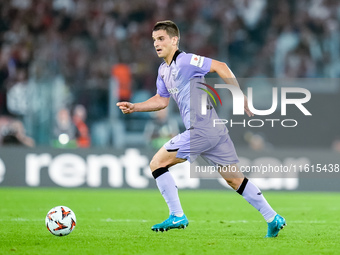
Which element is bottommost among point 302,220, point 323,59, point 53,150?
point 302,220

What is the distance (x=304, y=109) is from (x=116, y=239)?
30.0 feet

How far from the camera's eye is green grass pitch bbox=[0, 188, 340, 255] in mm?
6215

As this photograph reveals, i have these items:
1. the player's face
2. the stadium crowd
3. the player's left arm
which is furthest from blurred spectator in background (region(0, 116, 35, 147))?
the player's left arm

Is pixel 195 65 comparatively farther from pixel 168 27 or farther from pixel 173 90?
pixel 168 27

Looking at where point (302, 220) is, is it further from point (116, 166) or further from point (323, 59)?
point (323, 59)

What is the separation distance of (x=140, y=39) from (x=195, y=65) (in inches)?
402

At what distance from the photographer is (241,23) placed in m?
17.1

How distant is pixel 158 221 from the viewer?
870cm

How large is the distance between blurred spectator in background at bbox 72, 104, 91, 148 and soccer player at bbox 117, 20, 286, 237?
7.36 m

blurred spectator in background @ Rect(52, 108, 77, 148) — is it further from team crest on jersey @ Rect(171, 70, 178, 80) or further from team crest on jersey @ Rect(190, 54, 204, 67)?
team crest on jersey @ Rect(190, 54, 204, 67)

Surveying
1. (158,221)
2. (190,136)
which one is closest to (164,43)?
(190,136)

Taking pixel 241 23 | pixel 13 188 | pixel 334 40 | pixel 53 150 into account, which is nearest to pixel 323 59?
pixel 334 40

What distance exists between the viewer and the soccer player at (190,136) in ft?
22.5

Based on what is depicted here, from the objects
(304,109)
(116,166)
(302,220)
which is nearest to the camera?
(302,220)
